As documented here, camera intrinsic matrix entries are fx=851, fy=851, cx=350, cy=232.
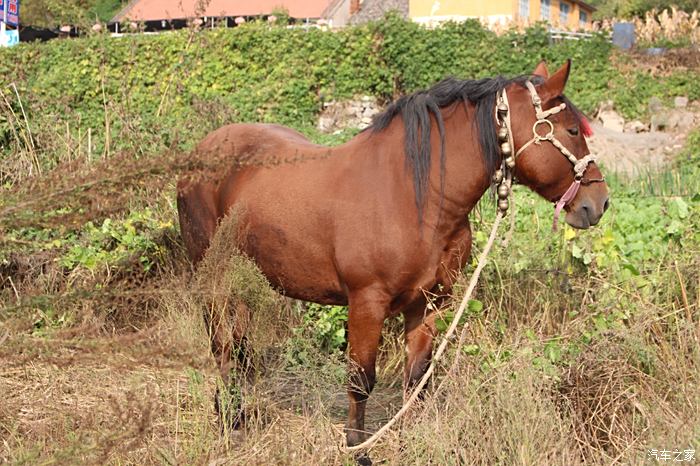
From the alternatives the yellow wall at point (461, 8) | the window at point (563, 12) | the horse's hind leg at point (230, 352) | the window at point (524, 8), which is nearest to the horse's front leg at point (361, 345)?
the horse's hind leg at point (230, 352)

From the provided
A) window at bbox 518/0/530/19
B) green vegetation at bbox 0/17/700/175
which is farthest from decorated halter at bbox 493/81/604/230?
window at bbox 518/0/530/19

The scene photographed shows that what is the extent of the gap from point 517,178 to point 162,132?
4.99 meters

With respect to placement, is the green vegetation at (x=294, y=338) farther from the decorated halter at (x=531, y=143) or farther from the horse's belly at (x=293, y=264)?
the decorated halter at (x=531, y=143)

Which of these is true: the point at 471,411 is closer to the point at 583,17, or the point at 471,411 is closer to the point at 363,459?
the point at 363,459

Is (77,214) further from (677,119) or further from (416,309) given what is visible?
(677,119)

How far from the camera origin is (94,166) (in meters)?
2.62

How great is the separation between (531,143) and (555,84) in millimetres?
286

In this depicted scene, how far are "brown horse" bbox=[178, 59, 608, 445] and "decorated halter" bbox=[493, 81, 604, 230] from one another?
2 cm

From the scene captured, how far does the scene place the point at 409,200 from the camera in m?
4.00

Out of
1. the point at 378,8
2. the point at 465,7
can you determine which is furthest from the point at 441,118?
the point at 378,8

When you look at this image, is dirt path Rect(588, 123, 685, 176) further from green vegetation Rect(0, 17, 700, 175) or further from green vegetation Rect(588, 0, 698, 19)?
green vegetation Rect(588, 0, 698, 19)

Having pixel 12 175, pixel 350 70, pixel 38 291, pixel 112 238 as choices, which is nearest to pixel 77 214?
pixel 38 291

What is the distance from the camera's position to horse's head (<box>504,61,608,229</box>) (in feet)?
12.7

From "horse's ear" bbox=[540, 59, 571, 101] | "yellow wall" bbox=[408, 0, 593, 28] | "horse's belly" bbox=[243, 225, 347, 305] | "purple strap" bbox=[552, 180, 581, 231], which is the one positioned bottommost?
"horse's belly" bbox=[243, 225, 347, 305]
